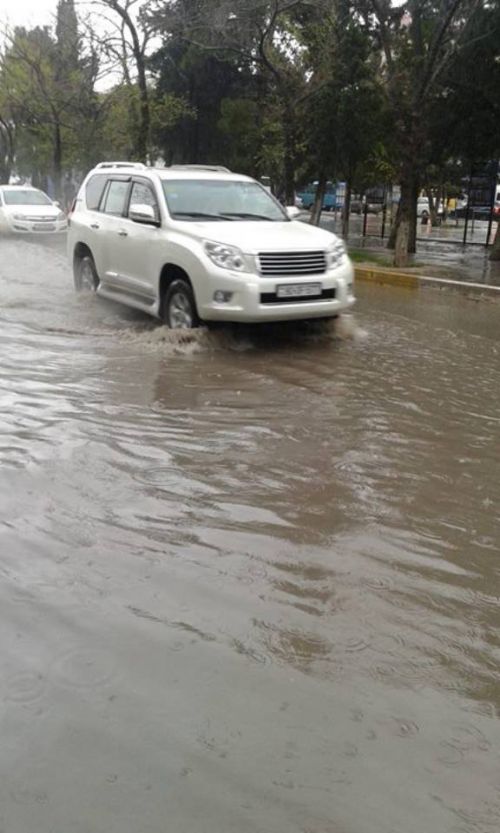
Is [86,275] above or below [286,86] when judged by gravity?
below

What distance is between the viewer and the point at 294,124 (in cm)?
2008

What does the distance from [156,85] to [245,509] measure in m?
30.3

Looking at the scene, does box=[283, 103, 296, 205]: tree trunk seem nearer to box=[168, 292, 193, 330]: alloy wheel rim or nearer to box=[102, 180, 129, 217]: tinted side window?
box=[102, 180, 129, 217]: tinted side window

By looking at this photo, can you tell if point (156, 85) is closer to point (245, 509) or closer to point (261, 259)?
point (261, 259)

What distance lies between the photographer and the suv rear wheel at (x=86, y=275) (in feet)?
34.4

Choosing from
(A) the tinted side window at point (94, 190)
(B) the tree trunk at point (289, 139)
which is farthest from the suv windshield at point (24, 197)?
(A) the tinted side window at point (94, 190)

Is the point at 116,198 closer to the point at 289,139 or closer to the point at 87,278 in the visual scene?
the point at 87,278

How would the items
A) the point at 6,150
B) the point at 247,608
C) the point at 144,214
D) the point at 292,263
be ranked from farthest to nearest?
the point at 6,150 < the point at 144,214 < the point at 292,263 < the point at 247,608

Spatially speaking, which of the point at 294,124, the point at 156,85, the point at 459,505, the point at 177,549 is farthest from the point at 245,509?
the point at 156,85

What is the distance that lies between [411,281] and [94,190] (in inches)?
257

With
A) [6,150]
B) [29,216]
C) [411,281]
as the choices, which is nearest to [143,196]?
[411,281]

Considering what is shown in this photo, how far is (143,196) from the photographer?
30.1ft

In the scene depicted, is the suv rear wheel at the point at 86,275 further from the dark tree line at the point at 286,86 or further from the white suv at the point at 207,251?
the dark tree line at the point at 286,86

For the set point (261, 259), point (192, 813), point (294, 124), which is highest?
point (294, 124)
